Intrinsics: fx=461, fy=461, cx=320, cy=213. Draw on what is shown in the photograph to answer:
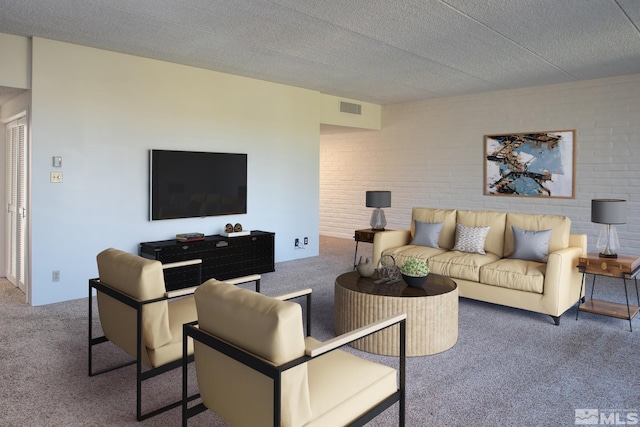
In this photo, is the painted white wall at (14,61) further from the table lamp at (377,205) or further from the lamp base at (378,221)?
the lamp base at (378,221)

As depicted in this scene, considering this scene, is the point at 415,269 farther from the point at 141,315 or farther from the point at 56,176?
the point at 56,176

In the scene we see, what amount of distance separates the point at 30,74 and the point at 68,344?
2694 mm

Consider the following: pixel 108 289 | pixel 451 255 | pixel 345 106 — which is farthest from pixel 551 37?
pixel 108 289

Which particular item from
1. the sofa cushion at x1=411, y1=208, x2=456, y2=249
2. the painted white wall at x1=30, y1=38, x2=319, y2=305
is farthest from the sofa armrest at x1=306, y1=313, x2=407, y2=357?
the painted white wall at x1=30, y1=38, x2=319, y2=305

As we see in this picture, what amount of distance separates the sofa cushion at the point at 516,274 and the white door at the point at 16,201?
188 inches

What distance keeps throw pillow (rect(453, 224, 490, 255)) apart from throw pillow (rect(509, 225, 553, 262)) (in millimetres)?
357

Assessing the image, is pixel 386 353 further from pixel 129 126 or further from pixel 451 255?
pixel 129 126

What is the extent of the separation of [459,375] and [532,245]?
6.71 feet

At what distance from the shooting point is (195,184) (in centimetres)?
566

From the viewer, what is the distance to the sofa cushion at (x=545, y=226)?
4523mm

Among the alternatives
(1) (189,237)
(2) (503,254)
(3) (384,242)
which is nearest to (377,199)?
(3) (384,242)

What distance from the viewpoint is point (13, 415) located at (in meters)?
2.50

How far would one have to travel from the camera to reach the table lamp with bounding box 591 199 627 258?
4.09m

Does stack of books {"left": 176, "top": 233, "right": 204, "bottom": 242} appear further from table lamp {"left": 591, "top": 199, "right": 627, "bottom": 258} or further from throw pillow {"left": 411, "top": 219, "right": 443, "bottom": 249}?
table lamp {"left": 591, "top": 199, "right": 627, "bottom": 258}
